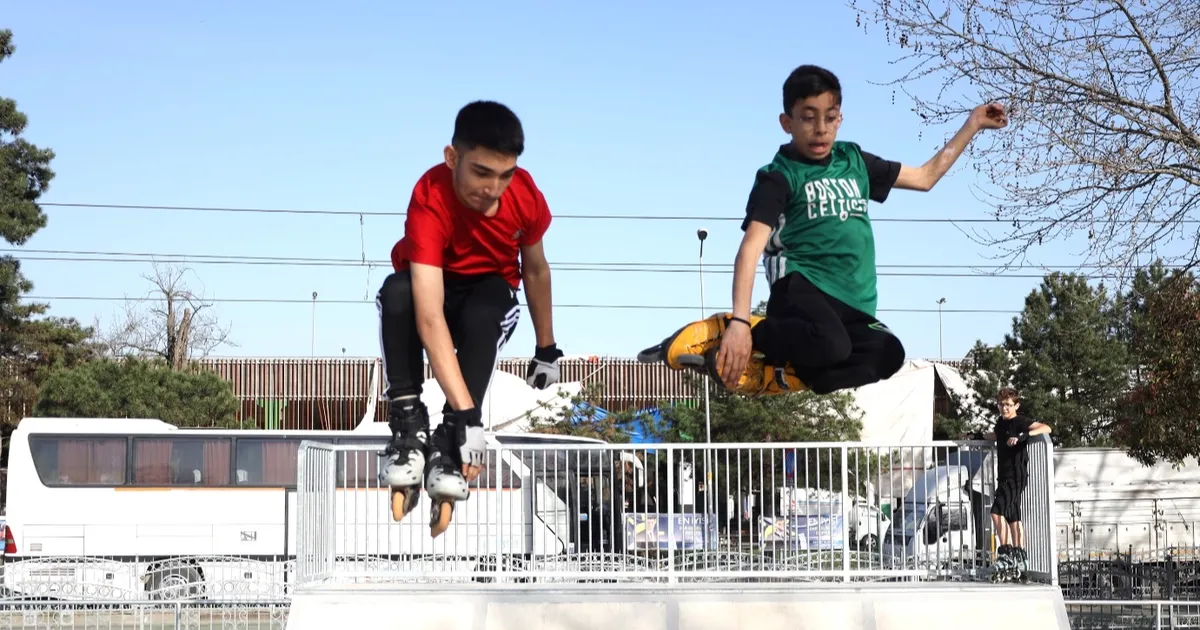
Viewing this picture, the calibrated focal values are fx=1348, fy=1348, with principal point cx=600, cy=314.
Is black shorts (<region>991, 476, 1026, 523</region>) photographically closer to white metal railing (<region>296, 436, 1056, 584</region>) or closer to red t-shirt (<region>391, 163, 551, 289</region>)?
white metal railing (<region>296, 436, 1056, 584</region>)

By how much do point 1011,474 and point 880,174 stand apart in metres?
6.10

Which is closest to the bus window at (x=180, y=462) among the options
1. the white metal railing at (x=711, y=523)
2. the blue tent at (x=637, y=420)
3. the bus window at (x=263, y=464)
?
the bus window at (x=263, y=464)

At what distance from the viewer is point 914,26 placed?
11.7m

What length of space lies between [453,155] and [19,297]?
1408 inches

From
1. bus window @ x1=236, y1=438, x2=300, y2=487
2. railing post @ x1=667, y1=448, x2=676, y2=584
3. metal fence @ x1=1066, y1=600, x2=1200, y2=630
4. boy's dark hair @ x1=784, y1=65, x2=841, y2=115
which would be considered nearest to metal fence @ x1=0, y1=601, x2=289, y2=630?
bus window @ x1=236, y1=438, x2=300, y2=487

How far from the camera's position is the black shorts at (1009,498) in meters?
11.2

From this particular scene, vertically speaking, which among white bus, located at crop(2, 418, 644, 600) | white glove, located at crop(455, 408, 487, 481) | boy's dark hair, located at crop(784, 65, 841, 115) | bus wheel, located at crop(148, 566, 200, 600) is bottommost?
bus wheel, located at crop(148, 566, 200, 600)

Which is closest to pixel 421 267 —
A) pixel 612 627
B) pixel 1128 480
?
pixel 612 627

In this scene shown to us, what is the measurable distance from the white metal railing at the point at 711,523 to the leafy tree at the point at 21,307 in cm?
2298

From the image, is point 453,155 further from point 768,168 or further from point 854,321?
point 854,321

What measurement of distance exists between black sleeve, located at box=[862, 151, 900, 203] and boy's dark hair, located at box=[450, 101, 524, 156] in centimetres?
170

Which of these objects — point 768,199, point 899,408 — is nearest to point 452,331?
point 768,199

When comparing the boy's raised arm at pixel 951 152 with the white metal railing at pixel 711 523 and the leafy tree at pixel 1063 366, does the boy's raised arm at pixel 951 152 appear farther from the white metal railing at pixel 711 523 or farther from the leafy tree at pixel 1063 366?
the leafy tree at pixel 1063 366

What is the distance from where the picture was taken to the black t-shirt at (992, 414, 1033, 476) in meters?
11.0
